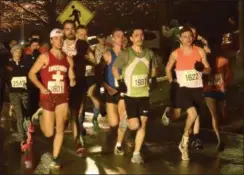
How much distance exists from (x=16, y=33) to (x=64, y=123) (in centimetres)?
2753

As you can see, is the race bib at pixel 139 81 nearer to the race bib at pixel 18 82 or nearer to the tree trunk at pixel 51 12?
the race bib at pixel 18 82

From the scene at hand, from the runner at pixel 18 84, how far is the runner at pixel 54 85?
5.79ft

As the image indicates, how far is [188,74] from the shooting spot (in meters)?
8.65

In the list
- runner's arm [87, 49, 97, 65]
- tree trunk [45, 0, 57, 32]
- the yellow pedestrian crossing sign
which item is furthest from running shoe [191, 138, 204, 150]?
tree trunk [45, 0, 57, 32]

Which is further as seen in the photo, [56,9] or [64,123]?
[56,9]

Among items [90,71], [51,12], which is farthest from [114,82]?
[51,12]

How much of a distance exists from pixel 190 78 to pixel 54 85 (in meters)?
Answer: 2.22

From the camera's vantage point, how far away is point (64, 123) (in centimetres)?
802

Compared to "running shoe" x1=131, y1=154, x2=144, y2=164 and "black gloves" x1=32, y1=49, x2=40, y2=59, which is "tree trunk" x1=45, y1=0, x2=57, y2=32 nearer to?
"black gloves" x1=32, y1=49, x2=40, y2=59

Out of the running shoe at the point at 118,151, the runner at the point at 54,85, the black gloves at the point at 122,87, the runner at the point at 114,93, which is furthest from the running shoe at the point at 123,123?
the runner at the point at 54,85

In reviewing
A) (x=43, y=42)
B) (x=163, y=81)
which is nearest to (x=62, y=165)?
(x=43, y=42)

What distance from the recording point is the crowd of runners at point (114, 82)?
314 inches

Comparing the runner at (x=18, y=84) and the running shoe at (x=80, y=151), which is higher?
the runner at (x=18, y=84)

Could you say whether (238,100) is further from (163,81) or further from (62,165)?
(62,165)
